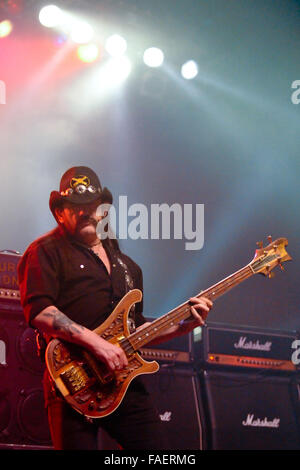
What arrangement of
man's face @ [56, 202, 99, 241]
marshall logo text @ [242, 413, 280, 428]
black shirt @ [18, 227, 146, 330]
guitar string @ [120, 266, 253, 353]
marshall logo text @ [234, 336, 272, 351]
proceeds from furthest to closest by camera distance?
marshall logo text @ [234, 336, 272, 351] < marshall logo text @ [242, 413, 280, 428] < man's face @ [56, 202, 99, 241] < guitar string @ [120, 266, 253, 353] < black shirt @ [18, 227, 146, 330]

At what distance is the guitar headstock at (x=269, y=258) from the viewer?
3.10 metres

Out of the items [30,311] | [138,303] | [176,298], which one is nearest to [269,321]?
[176,298]

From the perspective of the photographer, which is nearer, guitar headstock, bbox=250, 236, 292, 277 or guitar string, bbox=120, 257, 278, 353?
guitar string, bbox=120, 257, 278, 353

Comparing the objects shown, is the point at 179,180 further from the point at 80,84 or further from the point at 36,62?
the point at 36,62

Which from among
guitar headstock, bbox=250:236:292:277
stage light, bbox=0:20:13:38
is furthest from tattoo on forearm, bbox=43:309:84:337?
stage light, bbox=0:20:13:38

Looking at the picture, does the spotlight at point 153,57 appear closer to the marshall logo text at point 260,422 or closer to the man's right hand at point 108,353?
the marshall logo text at point 260,422

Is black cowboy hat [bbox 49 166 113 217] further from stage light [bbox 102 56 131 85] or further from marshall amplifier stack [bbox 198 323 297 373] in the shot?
stage light [bbox 102 56 131 85]

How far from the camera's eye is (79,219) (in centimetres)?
271

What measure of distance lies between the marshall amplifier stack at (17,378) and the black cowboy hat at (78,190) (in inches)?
42.1

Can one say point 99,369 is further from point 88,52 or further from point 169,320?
point 88,52

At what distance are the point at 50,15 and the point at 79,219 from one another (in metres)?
3.55

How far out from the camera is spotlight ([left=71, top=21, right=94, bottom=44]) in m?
5.61

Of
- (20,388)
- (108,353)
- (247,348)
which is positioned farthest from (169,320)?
(247,348)

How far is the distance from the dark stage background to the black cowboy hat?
2.57 m
